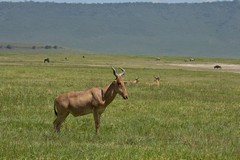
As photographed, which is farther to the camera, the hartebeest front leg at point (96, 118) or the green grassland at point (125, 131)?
the hartebeest front leg at point (96, 118)

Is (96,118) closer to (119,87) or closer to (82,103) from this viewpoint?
(82,103)

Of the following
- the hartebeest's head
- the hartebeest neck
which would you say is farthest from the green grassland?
the hartebeest's head

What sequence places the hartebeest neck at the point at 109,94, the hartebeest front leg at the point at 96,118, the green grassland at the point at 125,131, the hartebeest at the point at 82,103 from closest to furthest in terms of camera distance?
the green grassland at the point at 125,131
the hartebeest front leg at the point at 96,118
the hartebeest at the point at 82,103
the hartebeest neck at the point at 109,94

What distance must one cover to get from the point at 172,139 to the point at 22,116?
568 cm

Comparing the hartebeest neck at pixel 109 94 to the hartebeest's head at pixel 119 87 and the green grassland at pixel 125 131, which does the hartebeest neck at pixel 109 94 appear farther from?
the green grassland at pixel 125 131

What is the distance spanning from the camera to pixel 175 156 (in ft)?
37.5

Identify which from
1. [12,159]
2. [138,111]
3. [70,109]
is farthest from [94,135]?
[138,111]

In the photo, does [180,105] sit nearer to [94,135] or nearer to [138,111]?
[138,111]

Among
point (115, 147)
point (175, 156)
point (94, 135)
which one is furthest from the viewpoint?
point (94, 135)

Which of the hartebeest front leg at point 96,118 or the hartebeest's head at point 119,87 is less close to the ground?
the hartebeest's head at point 119,87

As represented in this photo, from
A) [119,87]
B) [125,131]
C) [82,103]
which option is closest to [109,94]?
[119,87]

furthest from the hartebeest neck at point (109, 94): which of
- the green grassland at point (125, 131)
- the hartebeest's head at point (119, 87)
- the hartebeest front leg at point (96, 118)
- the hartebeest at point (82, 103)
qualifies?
the green grassland at point (125, 131)

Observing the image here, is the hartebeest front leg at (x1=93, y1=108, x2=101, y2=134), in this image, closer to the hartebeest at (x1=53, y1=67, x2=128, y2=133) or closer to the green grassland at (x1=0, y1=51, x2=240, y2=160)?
the hartebeest at (x1=53, y1=67, x2=128, y2=133)

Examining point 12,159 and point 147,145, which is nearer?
point 12,159
